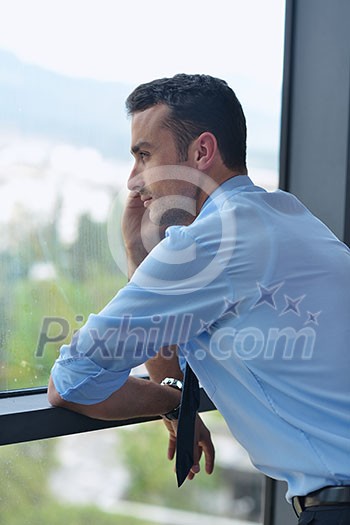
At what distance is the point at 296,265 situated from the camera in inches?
55.1

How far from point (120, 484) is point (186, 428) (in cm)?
66

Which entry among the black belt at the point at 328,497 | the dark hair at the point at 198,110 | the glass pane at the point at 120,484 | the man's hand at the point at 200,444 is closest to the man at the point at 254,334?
the black belt at the point at 328,497

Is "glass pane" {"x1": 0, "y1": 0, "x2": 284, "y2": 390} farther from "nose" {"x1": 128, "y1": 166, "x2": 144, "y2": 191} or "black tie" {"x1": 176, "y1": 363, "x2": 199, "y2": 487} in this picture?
"black tie" {"x1": 176, "y1": 363, "x2": 199, "y2": 487}

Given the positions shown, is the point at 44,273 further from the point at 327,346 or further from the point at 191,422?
the point at 327,346

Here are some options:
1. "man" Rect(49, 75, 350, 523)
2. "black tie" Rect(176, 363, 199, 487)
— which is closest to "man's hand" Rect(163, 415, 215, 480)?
"black tie" Rect(176, 363, 199, 487)

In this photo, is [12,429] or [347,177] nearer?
[12,429]

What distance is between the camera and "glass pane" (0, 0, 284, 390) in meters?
1.67

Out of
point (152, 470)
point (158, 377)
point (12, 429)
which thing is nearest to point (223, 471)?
point (152, 470)

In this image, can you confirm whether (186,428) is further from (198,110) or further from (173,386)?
(198,110)

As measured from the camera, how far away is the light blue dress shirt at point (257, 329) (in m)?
1.35

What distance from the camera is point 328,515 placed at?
4.39ft

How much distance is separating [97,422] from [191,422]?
0.20 metres

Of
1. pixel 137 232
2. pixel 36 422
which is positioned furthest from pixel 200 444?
pixel 137 232

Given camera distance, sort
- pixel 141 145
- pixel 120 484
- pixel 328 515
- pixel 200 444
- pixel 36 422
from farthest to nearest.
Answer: pixel 120 484 → pixel 200 444 → pixel 141 145 → pixel 36 422 → pixel 328 515
